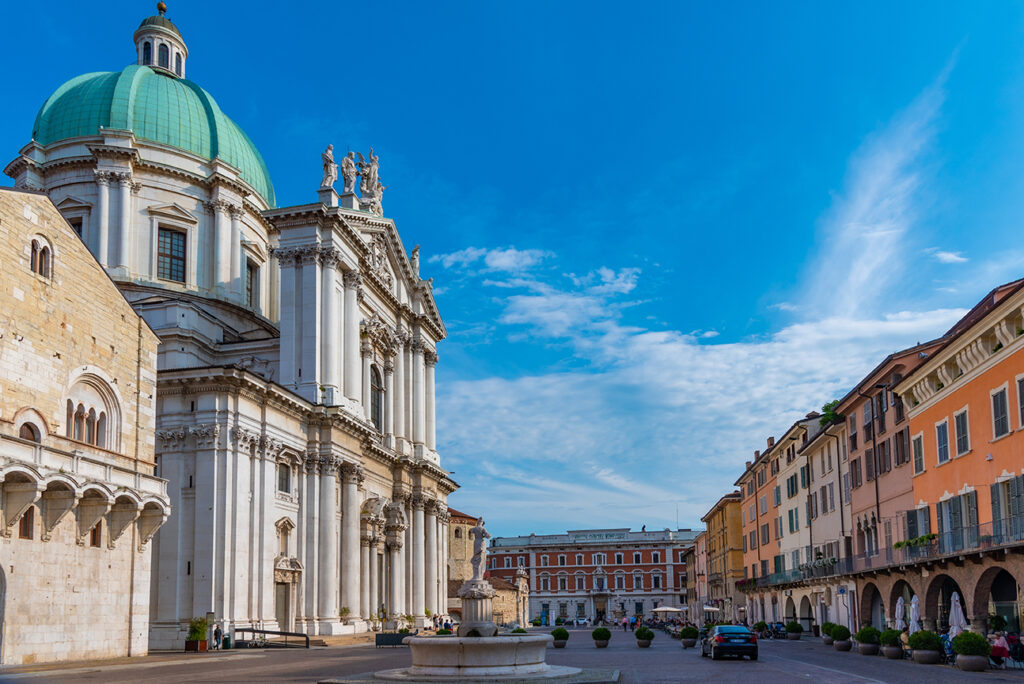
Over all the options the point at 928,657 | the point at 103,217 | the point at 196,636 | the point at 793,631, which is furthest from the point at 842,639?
the point at 103,217

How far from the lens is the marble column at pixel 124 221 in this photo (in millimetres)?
51000

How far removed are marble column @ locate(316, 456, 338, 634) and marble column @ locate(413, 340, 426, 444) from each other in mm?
15915

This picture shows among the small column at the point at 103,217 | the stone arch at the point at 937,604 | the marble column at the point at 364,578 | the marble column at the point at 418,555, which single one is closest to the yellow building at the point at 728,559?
the marble column at the point at 418,555

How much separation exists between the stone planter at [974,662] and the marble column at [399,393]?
39.8m

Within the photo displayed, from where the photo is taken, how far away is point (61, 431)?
2778cm

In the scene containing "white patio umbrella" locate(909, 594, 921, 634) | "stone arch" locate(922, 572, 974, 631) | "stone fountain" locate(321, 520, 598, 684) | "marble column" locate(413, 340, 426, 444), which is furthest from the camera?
"marble column" locate(413, 340, 426, 444)

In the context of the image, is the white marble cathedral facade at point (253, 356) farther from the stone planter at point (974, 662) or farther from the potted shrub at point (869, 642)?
the stone planter at point (974, 662)

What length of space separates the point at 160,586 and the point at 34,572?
14237 millimetres

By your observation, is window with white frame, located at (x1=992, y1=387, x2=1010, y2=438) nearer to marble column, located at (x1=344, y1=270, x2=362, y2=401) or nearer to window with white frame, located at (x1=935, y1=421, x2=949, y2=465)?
window with white frame, located at (x1=935, y1=421, x2=949, y2=465)

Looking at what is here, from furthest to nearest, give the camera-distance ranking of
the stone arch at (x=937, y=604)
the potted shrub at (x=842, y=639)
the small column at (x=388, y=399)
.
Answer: the small column at (x=388, y=399) < the potted shrub at (x=842, y=639) < the stone arch at (x=937, y=604)

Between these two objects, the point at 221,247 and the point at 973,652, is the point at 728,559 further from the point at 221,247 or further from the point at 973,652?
the point at 973,652

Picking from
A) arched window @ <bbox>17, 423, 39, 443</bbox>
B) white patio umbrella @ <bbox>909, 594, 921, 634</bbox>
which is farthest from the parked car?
arched window @ <bbox>17, 423, 39, 443</bbox>

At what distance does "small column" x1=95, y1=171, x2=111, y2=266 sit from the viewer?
167 ft

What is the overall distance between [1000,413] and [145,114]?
44.6 meters
